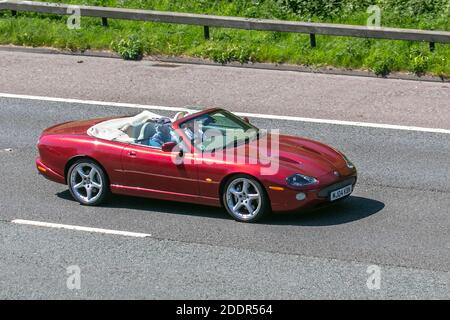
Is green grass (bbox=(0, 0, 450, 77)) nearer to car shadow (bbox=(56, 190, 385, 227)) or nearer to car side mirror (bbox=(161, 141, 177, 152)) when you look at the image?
car shadow (bbox=(56, 190, 385, 227))

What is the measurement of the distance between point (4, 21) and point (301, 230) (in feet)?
39.0

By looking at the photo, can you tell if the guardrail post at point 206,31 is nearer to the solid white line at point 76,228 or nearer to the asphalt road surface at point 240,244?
the asphalt road surface at point 240,244

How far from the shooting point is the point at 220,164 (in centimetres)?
1409

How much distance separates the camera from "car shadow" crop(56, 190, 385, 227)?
1416 cm

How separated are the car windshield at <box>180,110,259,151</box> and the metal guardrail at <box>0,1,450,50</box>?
6477 mm

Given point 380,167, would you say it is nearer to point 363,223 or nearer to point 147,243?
Result: point 363,223

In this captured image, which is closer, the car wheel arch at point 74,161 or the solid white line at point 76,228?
the solid white line at point 76,228

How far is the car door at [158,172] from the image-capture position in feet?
47.1

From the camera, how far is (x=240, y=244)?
13.4 meters

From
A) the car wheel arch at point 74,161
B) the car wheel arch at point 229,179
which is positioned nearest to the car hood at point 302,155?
the car wheel arch at point 229,179

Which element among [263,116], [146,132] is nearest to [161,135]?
[146,132]

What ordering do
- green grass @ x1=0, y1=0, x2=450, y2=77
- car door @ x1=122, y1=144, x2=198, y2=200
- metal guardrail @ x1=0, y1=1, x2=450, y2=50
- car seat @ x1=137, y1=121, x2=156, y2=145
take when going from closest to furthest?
car door @ x1=122, y1=144, x2=198, y2=200 → car seat @ x1=137, y1=121, x2=156, y2=145 → metal guardrail @ x1=0, y1=1, x2=450, y2=50 → green grass @ x1=0, y1=0, x2=450, y2=77

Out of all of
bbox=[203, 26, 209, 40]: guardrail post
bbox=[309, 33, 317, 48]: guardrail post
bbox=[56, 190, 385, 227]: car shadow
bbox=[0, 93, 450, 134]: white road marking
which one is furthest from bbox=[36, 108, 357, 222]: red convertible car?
bbox=[203, 26, 209, 40]: guardrail post

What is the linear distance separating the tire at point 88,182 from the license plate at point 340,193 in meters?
3.09
